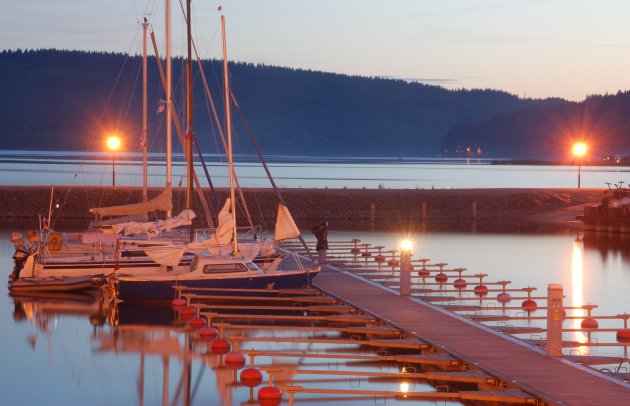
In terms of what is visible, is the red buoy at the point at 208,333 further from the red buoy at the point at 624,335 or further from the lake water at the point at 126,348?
the red buoy at the point at 624,335

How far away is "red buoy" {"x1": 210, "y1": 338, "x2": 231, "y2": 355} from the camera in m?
21.0

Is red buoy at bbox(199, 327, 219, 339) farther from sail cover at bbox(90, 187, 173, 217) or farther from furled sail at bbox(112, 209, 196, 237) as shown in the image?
sail cover at bbox(90, 187, 173, 217)

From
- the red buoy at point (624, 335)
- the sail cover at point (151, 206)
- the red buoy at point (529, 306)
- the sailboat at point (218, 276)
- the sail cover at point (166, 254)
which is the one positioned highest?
the sail cover at point (151, 206)

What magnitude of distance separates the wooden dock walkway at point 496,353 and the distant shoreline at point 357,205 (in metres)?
27.7

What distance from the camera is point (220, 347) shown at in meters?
21.1

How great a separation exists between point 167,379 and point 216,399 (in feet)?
7.69

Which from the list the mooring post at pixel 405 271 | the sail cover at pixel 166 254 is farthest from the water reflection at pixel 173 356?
the mooring post at pixel 405 271

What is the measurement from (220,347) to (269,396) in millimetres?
4523

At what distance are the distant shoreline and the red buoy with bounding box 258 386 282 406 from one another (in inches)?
1372

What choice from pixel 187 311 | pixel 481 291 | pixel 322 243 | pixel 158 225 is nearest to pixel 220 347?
pixel 187 311

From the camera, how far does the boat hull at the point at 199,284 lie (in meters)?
26.7

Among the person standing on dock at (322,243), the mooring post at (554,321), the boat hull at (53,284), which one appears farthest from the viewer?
the person standing on dock at (322,243)

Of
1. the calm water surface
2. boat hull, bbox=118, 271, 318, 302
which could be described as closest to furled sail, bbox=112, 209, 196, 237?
the calm water surface

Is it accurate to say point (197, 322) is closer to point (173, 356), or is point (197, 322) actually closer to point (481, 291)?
point (173, 356)
